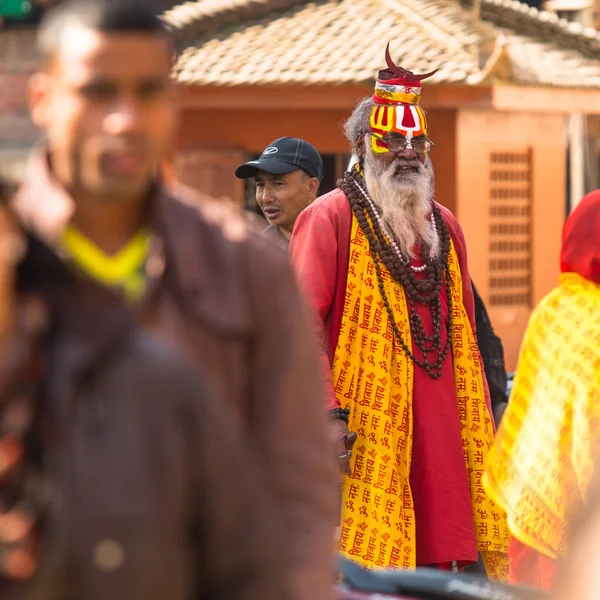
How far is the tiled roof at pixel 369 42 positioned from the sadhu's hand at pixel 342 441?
843cm

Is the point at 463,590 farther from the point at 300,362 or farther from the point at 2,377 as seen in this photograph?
the point at 2,377

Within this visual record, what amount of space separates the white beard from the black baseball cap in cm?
78

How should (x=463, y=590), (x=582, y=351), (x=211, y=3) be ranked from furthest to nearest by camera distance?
(x=211, y=3), (x=582, y=351), (x=463, y=590)

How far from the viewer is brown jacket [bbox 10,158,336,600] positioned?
7.75 ft

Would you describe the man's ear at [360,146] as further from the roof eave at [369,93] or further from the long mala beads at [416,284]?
the roof eave at [369,93]

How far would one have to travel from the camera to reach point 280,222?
678cm

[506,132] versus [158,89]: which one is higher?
[158,89]

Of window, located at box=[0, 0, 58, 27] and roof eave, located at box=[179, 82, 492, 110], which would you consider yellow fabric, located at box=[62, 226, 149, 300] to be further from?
roof eave, located at box=[179, 82, 492, 110]

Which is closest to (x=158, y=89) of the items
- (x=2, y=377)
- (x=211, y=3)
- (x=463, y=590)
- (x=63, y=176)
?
(x=63, y=176)

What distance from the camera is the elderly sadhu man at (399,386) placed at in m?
5.78

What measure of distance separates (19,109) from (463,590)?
6.50 feet

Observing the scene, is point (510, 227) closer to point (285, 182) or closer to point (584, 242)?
point (285, 182)

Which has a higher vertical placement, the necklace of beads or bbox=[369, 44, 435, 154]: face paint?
bbox=[369, 44, 435, 154]: face paint

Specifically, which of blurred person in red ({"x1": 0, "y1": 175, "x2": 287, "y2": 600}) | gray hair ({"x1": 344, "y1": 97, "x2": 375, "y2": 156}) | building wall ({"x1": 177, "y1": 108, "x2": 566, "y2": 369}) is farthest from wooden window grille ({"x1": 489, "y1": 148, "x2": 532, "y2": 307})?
blurred person in red ({"x1": 0, "y1": 175, "x2": 287, "y2": 600})
